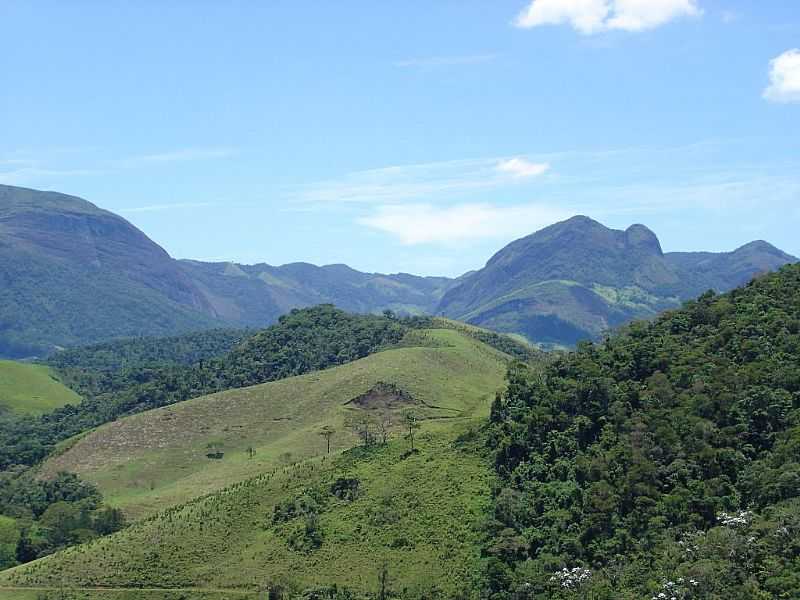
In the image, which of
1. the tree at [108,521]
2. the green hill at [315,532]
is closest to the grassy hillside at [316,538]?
the green hill at [315,532]

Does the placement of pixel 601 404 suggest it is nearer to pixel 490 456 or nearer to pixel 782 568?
pixel 490 456

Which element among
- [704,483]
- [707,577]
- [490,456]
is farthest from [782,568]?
[490,456]

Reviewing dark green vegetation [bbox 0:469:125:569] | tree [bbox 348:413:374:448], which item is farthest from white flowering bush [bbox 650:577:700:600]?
tree [bbox 348:413:374:448]

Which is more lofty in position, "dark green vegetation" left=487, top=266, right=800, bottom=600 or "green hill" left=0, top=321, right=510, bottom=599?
"dark green vegetation" left=487, top=266, right=800, bottom=600

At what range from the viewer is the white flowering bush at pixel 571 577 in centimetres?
9331

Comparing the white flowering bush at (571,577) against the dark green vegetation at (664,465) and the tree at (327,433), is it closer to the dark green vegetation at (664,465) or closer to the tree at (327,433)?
the dark green vegetation at (664,465)

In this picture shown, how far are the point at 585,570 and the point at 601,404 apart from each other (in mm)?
33426

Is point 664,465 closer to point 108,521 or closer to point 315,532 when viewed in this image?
point 315,532

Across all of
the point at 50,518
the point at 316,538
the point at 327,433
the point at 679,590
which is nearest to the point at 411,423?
the point at 327,433

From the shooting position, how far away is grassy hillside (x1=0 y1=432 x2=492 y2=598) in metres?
111

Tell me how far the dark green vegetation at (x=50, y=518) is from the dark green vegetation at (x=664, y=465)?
222 feet

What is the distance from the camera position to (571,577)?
9462 cm

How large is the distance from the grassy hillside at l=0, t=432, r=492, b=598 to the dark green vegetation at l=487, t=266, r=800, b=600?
649 centimetres

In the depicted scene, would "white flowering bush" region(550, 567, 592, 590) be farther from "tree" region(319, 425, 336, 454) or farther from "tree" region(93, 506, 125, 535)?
"tree" region(319, 425, 336, 454)
